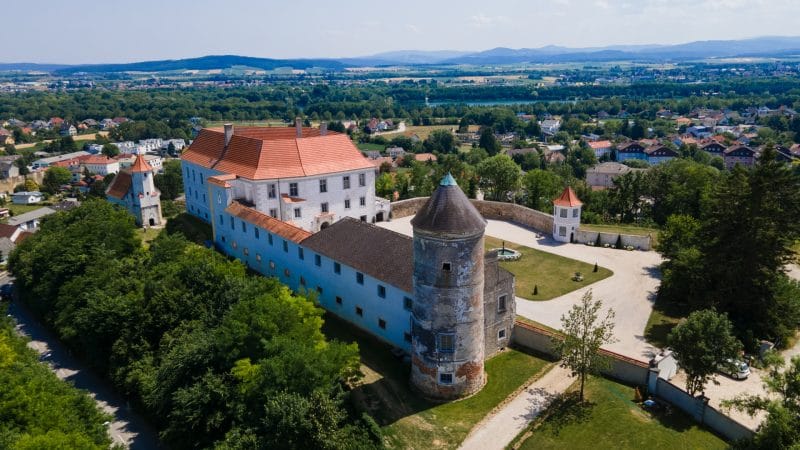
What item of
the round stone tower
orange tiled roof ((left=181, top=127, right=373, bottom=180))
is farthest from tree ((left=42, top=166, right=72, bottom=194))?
the round stone tower

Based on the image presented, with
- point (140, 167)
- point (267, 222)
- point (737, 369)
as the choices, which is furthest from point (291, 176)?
point (737, 369)

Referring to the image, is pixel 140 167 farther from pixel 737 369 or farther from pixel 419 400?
pixel 737 369

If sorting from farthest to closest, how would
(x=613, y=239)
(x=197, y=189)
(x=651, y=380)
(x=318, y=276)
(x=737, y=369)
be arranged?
(x=197, y=189) < (x=613, y=239) < (x=318, y=276) < (x=651, y=380) < (x=737, y=369)

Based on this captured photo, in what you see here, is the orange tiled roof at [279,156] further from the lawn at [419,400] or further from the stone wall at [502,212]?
the lawn at [419,400]

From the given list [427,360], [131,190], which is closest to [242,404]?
[427,360]

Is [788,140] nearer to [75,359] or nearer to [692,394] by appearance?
[692,394]

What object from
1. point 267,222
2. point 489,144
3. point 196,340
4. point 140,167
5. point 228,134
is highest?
point 228,134
